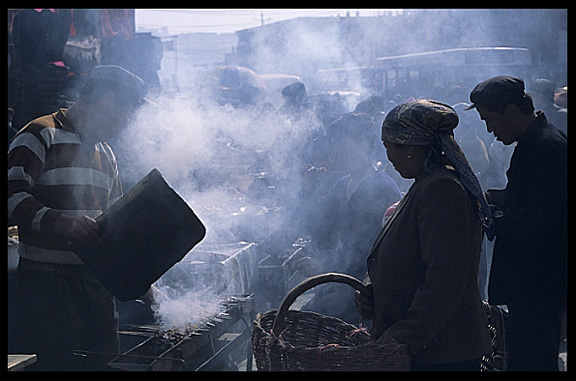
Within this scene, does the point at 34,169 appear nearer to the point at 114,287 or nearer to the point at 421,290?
the point at 114,287

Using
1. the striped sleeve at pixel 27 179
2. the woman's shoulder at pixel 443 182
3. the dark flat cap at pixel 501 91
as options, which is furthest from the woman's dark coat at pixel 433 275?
the striped sleeve at pixel 27 179

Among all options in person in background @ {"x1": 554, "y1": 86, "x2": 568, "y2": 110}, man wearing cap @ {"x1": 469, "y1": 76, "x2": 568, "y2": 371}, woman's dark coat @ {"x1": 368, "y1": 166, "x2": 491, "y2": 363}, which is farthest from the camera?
person in background @ {"x1": 554, "y1": 86, "x2": 568, "y2": 110}

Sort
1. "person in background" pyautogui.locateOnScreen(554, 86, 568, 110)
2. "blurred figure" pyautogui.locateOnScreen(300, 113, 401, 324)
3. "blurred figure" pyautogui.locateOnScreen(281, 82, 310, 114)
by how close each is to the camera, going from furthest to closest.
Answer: "blurred figure" pyautogui.locateOnScreen(281, 82, 310, 114) < "person in background" pyautogui.locateOnScreen(554, 86, 568, 110) < "blurred figure" pyautogui.locateOnScreen(300, 113, 401, 324)

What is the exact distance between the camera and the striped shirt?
282 centimetres

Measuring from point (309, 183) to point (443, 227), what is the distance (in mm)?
3787

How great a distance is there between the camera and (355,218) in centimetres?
428

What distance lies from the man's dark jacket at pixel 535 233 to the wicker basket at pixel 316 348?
2.80ft

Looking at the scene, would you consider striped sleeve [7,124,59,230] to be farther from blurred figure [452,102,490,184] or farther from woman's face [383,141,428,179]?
blurred figure [452,102,490,184]

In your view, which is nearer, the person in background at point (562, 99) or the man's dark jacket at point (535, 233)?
the man's dark jacket at point (535, 233)

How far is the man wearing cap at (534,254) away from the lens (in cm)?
287

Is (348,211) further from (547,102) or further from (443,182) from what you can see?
(547,102)

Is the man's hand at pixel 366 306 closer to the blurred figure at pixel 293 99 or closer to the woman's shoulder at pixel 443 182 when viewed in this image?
the woman's shoulder at pixel 443 182

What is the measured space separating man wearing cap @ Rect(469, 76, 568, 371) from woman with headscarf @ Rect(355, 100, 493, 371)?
661 millimetres

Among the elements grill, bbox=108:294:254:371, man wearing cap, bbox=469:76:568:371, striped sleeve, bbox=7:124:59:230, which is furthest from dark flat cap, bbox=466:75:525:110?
striped sleeve, bbox=7:124:59:230
